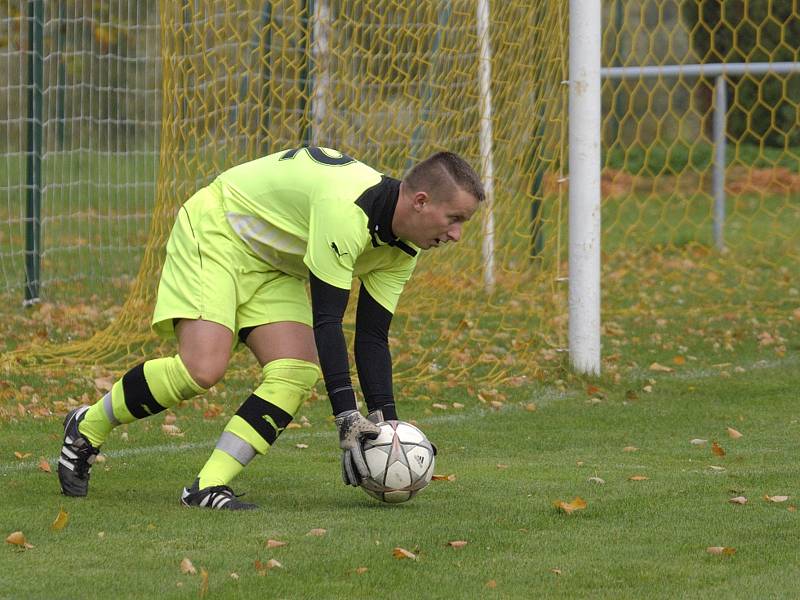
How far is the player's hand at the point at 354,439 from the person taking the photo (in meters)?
4.71

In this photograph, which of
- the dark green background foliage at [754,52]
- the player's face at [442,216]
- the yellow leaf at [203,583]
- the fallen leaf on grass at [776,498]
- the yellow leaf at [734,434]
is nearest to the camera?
the yellow leaf at [203,583]

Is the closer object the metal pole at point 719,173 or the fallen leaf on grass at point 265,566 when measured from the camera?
the fallen leaf on grass at point 265,566

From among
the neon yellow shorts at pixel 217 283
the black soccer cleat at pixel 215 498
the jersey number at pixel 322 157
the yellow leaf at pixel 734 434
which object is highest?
the jersey number at pixel 322 157

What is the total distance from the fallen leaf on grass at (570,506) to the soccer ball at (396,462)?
0.47 meters

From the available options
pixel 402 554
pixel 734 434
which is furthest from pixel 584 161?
pixel 402 554

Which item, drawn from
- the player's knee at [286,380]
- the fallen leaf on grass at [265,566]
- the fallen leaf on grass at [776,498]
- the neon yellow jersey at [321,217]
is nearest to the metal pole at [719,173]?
the fallen leaf on grass at [776,498]

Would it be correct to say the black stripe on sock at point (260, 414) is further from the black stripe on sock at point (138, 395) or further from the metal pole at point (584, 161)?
the metal pole at point (584, 161)

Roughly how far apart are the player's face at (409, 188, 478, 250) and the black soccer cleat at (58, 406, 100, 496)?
4.82 feet

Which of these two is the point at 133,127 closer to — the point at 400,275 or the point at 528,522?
the point at 400,275

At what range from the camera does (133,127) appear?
10688 millimetres

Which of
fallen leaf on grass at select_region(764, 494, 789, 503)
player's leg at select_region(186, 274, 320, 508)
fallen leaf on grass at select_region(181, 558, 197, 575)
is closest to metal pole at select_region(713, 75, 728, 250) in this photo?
fallen leaf on grass at select_region(764, 494, 789, 503)

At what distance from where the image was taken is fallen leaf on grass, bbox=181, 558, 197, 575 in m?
4.07

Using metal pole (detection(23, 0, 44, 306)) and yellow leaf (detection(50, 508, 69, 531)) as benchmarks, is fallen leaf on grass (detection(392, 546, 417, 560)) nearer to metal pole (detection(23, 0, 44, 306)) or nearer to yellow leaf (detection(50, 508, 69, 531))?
yellow leaf (detection(50, 508, 69, 531))

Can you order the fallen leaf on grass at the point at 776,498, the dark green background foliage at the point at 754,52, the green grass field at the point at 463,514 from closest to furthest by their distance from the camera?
1. the green grass field at the point at 463,514
2. the fallen leaf on grass at the point at 776,498
3. the dark green background foliage at the point at 754,52
